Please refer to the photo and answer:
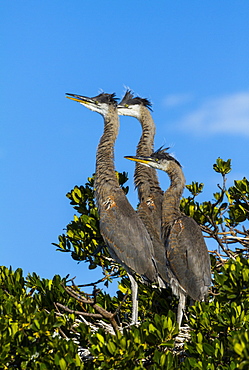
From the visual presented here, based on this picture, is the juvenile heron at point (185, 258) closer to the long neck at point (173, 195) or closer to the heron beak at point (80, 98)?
the long neck at point (173, 195)

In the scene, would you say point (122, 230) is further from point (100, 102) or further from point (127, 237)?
point (100, 102)

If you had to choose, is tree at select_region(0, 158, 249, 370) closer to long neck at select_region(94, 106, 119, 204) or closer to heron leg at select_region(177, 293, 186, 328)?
heron leg at select_region(177, 293, 186, 328)

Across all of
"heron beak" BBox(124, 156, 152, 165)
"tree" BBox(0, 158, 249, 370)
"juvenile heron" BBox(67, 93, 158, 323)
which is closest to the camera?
"tree" BBox(0, 158, 249, 370)

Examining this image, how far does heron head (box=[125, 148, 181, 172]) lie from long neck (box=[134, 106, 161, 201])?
0.55 feet

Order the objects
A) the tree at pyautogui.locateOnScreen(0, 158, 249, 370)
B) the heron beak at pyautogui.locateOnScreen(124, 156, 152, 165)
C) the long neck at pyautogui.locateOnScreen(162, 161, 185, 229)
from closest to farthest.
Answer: the tree at pyautogui.locateOnScreen(0, 158, 249, 370)
the long neck at pyautogui.locateOnScreen(162, 161, 185, 229)
the heron beak at pyautogui.locateOnScreen(124, 156, 152, 165)

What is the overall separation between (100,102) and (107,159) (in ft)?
4.67

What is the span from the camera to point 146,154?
9711 millimetres

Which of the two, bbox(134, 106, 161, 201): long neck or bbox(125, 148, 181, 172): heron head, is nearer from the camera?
bbox(125, 148, 181, 172): heron head

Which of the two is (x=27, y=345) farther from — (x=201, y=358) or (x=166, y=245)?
(x=166, y=245)

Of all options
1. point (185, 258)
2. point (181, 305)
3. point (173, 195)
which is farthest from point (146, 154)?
point (181, 305)

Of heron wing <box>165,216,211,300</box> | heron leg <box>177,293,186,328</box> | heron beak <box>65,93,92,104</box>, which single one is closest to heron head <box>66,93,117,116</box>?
heron beak <box>65,93,92,104</box>

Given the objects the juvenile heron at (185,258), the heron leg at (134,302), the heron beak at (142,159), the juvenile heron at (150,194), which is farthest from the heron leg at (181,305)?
the heron beak at (142,159)

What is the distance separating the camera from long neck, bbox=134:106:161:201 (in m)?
8.66

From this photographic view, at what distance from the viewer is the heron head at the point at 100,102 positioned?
9.15m
